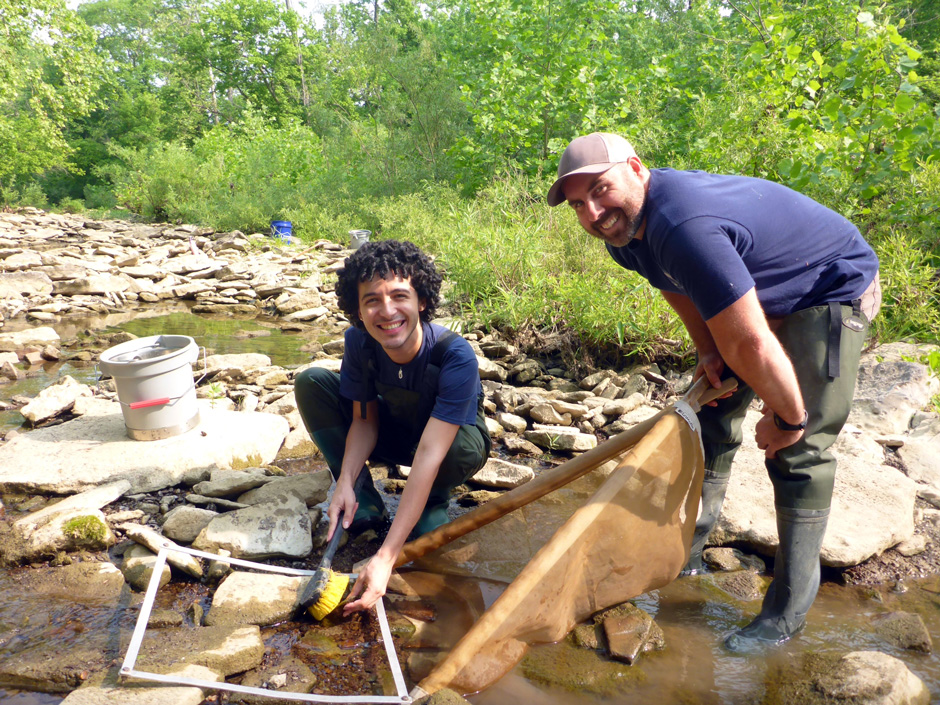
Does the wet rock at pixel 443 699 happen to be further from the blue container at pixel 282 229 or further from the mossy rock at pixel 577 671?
the blue container at pixel 282 229

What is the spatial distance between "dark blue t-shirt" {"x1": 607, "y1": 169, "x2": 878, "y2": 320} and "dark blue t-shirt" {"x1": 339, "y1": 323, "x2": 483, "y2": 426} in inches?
31.6

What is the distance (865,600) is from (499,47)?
9504 mm

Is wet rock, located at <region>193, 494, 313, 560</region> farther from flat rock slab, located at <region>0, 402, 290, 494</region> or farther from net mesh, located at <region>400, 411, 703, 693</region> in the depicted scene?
net mesh, located at <region>400, 411, 703, 693</region>

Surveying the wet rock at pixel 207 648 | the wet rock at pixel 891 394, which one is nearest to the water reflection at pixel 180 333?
the wet rock at pixel 207 648

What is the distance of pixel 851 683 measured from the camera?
186 cm

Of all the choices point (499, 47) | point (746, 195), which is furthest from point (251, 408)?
point (499, 47)

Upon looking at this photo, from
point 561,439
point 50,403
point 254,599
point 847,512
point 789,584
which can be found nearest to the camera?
point 789,584

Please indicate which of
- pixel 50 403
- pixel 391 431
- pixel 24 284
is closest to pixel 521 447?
pixel 391 431

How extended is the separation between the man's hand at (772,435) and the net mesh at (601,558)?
220mm

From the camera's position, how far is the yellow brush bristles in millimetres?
2291

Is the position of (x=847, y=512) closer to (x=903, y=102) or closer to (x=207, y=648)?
(x=903, y=102)

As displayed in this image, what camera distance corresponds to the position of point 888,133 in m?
4.46

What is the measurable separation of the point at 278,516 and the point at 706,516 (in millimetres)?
1790

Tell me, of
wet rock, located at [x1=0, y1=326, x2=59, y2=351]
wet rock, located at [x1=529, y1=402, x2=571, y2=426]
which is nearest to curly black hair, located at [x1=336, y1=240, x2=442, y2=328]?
wet rock, located at [x1=529, y1=402, x2=571, y2=426]
